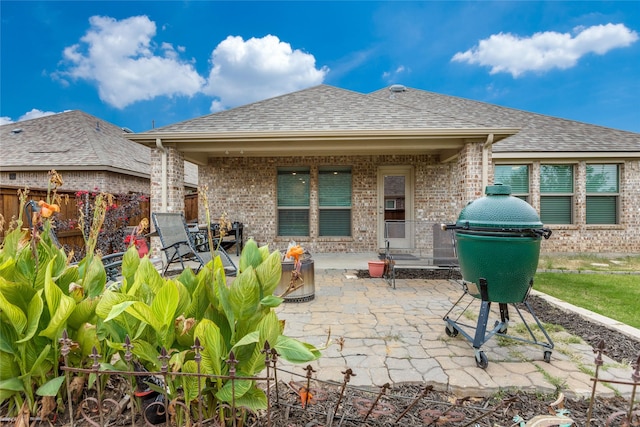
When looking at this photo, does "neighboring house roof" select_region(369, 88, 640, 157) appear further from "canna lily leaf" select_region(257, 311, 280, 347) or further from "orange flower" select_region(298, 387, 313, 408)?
"canna lily leaf" select_region(257, 311, 280, 347)

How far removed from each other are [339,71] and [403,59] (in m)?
3.03

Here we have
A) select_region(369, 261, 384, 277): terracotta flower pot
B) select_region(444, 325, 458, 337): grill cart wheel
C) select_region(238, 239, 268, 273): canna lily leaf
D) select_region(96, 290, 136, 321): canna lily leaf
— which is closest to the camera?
select_region(96, 290, 136, 321): canna lily leaf

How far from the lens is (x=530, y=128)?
30.9 ft

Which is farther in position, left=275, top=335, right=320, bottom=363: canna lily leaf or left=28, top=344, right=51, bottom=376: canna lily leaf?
left=28, top=344, right=51, bottom=376: canna lily leaf

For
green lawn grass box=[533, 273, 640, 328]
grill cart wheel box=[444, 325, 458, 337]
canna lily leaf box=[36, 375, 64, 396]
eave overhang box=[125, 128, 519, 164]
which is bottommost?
green lawn grass box=[533, 273, 640, 328]

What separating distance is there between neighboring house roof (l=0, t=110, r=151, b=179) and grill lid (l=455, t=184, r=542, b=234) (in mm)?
9721

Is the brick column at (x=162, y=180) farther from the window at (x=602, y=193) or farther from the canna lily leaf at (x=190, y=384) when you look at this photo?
the window at (x=602, y=193)

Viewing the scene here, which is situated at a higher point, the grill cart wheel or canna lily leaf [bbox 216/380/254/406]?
canna lily leaf [bbox 216/380/254/406]

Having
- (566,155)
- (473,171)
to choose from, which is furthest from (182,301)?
(566,155)

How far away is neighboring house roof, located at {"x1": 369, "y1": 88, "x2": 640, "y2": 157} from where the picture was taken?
26.8ft

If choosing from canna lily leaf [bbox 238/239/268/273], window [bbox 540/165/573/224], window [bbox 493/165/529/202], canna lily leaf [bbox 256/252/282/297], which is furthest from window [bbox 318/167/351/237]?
canna lily leaf [bbox 256/252/282/297]

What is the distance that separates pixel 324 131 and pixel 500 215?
392 cm

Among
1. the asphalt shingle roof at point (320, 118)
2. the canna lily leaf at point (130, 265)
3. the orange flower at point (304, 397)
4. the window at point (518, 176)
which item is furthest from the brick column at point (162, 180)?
the window at point (518, 176)

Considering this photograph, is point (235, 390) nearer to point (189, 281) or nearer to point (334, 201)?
point (189, 281)
